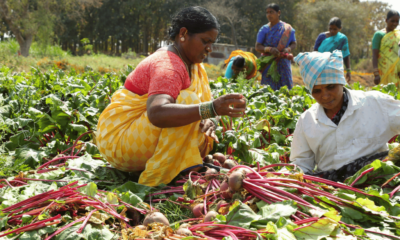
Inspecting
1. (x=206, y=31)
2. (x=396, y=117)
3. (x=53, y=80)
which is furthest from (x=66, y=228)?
(x=53, y=80)

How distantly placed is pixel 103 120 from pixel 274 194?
4.70ft

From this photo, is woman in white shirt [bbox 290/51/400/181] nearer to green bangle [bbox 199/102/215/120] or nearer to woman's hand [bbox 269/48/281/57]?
green bangle [bbox 199/102/215/120]

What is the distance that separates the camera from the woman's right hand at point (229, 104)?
2078 mm

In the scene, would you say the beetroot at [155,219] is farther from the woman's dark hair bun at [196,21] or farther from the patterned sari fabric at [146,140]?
the woman's dark hair bun at [196,21]

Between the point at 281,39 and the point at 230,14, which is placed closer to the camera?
the point at 281,39

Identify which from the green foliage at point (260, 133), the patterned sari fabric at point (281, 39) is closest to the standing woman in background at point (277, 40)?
the patterned sari fabric at point (281, 39)

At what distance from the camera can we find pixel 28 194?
201 cm

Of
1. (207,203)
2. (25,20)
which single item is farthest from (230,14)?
(207,203)

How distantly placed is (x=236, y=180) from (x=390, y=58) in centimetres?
509

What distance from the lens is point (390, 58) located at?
5746mm

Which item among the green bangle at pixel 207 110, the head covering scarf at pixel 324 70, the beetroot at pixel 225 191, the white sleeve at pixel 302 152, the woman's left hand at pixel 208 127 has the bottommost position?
the beetroot at pixel 225 191

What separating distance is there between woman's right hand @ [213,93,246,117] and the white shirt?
61 centimetres

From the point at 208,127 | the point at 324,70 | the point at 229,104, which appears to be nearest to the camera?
the point at 229,104

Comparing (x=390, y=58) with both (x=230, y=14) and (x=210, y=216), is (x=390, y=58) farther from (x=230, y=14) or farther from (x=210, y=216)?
(x=230, y=14)
